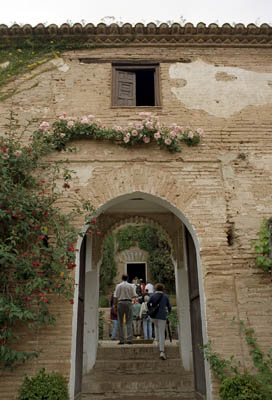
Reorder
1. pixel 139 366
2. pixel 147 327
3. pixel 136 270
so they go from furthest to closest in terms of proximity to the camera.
Result: pixel 136 270 < pixel 147 327 < pixel 139 366

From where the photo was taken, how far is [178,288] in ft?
28.2

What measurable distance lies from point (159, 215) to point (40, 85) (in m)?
4.35

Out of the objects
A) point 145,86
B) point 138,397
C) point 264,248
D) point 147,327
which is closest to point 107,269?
point 147,327

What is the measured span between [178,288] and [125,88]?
4.72m

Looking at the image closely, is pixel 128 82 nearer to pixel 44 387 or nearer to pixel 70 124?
pixel 70 124

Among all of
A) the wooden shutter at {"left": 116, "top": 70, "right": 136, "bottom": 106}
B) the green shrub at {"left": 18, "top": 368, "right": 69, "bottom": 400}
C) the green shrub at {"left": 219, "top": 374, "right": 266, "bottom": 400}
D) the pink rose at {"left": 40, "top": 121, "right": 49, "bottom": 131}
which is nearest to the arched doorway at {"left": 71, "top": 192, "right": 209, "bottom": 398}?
the green shrub at {"left": 219, "top": 374, "right": 266, "bottom": 400}

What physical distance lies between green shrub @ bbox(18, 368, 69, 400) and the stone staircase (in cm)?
155

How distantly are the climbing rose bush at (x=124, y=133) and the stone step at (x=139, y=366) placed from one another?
4349mm

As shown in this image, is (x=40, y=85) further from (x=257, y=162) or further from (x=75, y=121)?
(x=257, y=162)

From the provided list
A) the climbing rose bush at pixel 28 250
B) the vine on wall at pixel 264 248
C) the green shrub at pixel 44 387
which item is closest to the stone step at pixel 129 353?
the green shrub at pixel 44 387

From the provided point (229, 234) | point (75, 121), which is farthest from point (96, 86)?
point (229, 234)

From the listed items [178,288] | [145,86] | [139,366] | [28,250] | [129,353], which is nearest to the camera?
[28,250]

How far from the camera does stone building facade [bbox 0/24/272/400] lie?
5.40 meters

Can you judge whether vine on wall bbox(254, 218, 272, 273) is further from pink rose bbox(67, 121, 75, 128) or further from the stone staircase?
pink rose bbox(67, 121, 75, 128)
